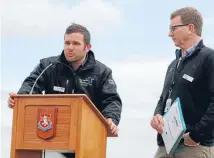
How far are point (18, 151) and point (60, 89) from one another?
3.66 feet

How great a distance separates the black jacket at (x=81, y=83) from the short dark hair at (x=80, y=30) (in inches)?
8.9

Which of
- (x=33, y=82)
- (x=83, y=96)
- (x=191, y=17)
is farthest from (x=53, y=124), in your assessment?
(x=191, y=17)

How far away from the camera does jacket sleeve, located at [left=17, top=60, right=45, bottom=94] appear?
5.61m

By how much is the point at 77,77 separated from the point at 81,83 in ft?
0.26

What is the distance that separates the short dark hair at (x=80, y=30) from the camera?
18.5ft

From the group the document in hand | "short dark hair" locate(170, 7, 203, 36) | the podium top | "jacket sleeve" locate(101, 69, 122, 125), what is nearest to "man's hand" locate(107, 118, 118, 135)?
the podium top

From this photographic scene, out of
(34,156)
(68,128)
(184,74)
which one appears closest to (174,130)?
(184,74)

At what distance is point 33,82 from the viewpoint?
5730 mm

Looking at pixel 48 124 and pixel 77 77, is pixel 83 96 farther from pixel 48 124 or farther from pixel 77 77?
pixel 77 77

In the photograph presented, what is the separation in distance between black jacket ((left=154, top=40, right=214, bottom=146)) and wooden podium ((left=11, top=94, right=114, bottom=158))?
0.88 metres

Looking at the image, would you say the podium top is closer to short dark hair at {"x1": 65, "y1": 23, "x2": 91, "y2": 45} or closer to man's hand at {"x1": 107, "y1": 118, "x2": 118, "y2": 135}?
man's hand at {"x1": 107, "y1": 118, "x2": 118, "y2": 135}

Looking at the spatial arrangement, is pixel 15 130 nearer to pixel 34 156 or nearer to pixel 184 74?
pixel 34 156

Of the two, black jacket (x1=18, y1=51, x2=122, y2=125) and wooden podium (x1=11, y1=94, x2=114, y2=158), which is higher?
black jacket (x1=18, y1=51, x2=122, y2=125)

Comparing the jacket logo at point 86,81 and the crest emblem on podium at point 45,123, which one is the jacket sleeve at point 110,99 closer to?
the jacket logo at point 86,81
